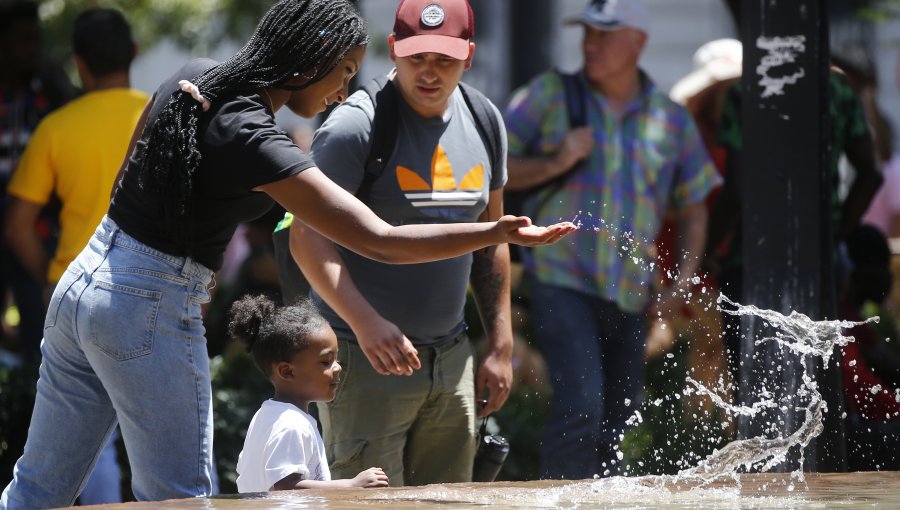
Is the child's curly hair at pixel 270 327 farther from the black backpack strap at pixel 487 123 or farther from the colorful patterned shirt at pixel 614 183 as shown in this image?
the colorful patterned shirt at pixel 614 183

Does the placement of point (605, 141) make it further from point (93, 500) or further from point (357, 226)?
point (357, 226)

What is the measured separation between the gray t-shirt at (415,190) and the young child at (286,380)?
292 millimetres

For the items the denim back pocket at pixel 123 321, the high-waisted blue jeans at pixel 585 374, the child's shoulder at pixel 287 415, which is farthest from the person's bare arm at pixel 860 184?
the denim back pocket at pixel 123 321

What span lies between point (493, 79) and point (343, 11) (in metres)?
9.33

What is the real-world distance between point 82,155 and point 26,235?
54 centimetres

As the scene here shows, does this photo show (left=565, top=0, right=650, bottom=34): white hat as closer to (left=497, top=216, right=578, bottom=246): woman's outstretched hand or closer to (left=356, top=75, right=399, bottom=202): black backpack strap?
(left=356, top=75, right=399, bottom=202): black backpack strap

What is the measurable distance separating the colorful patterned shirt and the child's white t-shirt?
6.44 ft

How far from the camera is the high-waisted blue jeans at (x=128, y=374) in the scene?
3645mm

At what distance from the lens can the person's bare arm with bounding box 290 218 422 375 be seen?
4250mm

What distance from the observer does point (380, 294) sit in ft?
15.4

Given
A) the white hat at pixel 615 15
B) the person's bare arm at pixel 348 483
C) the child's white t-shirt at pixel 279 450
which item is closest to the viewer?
the person's bare arm at pixel 348 483

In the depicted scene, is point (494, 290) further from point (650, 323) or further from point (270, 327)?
point (650, 323)

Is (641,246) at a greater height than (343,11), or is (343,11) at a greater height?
(343,11)

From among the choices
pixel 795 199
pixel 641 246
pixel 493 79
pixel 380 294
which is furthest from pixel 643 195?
pixel 493 79
